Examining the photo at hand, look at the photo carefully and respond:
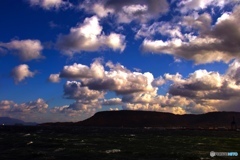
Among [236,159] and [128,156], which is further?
[128,156]

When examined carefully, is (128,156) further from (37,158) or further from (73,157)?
(37,158)

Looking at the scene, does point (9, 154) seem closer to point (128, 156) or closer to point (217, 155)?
point (128, 156)

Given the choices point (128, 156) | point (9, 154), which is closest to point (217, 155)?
point (128, 156)

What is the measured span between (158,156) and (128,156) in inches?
192

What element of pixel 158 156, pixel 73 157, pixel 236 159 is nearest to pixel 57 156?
pixel 73 157

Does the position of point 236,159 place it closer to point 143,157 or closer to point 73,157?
point 143,157

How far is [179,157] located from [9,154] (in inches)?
1095

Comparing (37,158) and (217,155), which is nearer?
(37,158)

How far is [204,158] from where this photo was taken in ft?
174

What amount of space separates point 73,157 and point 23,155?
858 centimetres

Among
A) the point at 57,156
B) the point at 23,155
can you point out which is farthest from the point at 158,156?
the point at 23,155

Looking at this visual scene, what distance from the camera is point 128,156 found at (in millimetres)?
54844

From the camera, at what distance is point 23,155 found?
Result: 55.5m

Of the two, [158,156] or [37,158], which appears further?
[158,156]
